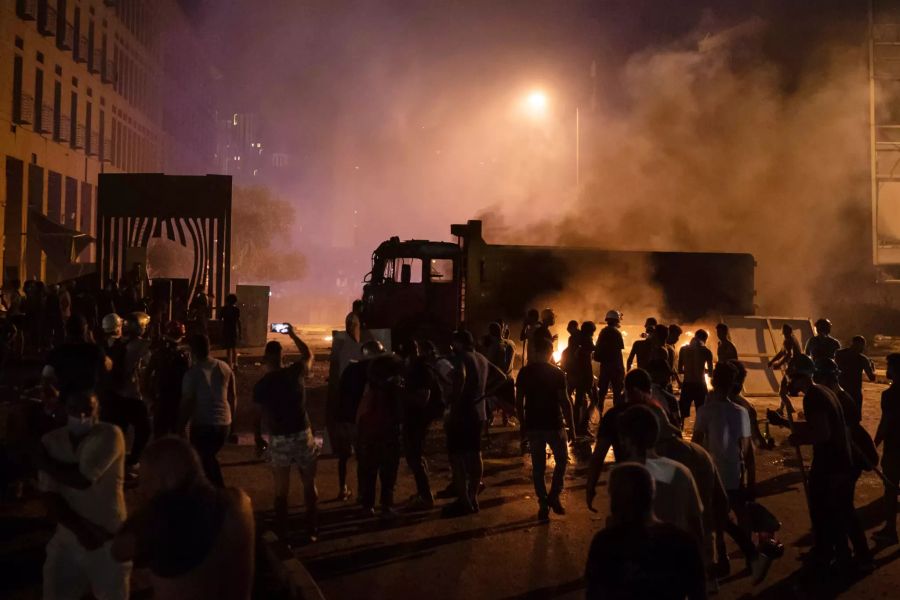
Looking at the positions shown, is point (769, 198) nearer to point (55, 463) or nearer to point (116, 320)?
point (116, 320)

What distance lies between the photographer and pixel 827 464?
18.5 ft

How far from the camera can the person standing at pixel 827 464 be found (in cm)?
562

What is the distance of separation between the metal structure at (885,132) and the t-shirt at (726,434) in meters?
26.5

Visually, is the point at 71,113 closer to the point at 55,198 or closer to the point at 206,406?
the point at 55,198

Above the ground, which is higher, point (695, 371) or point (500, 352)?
point (500, 352)

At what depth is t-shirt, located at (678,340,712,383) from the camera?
1028cm

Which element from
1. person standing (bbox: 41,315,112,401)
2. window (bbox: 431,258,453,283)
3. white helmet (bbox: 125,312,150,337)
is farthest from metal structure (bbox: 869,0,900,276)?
person standing (bbox: 41,315,112,401)

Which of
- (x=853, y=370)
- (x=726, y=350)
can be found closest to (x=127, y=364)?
(x=853, y=370)

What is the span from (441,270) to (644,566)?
570 inches

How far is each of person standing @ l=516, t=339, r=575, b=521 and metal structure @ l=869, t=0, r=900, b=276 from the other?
25588 millimetres

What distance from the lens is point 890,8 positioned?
2866 cm

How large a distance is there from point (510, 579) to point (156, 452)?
140 inches

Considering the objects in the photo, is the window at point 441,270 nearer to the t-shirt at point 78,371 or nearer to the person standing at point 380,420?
the person standing at point 380,420

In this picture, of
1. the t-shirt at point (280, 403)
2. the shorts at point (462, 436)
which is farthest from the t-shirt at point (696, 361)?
the t-shirt at point (280, 403)
